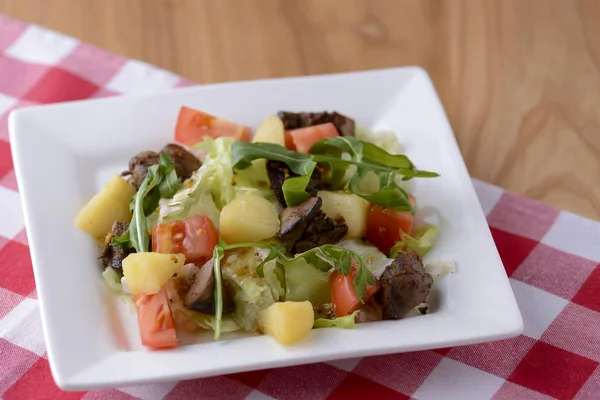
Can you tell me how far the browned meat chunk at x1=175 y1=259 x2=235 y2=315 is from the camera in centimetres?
309

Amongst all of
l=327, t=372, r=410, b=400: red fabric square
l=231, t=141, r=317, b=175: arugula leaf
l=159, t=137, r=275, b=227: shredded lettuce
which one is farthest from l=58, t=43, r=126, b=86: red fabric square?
l=327, t=372, r=410, b=400: red fabric square

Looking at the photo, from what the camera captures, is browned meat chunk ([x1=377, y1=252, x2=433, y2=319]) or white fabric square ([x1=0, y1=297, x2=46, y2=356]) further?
white fabric square ([x1=0, y1=297, x2=46, y2=356])

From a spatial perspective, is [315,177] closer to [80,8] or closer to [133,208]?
[133,208]

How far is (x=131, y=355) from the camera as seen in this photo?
2.95 meters

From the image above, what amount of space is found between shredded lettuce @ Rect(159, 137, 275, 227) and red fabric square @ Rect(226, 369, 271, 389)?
650mm

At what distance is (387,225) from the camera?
11.6 ft

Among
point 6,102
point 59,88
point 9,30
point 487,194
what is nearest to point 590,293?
point 487,194

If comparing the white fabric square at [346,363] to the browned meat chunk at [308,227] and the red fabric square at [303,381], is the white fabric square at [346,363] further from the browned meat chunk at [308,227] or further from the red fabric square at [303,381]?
the browned meat chunk at [308,227]

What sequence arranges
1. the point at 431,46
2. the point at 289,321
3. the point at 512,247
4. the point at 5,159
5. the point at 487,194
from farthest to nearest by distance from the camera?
the point at 431,46
the point at 5,159
the point at 487,194
the point at 512,247
the point at 289,321

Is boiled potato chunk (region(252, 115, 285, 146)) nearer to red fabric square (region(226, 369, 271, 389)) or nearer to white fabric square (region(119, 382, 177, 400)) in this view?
red fabric square (region(226, 369, 271, 389))

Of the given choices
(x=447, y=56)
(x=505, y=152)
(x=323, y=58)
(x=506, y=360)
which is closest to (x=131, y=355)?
(x=506, y=360)

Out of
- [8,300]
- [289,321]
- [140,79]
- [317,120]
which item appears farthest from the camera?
[140,79]

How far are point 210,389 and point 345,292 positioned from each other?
1.99 ft

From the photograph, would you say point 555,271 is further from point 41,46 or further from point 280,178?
point 41,46
